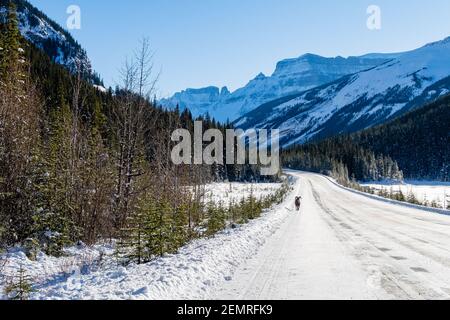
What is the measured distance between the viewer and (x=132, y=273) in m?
7.61

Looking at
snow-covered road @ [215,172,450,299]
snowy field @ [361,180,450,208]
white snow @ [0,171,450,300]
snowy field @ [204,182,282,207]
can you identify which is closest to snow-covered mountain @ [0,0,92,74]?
snowy field @ [204,182,282,207]

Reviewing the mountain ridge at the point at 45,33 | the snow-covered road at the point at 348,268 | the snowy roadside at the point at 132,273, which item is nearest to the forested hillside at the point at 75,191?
the snowy roadside at the point at 132,273

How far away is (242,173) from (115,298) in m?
92.6

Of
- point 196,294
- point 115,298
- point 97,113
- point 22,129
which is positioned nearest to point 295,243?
point 196,294

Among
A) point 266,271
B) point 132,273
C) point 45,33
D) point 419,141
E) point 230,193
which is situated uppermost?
point 45,33

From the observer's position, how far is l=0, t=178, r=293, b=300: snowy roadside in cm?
625

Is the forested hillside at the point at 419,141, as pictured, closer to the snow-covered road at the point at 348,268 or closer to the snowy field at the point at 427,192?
the snowy field at the point at 427,192

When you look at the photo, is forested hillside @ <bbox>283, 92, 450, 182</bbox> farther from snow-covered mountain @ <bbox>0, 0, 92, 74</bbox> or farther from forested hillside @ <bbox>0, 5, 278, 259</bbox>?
snow-covered mountain @ <bbox>0, 0, 92, 74</bbox>

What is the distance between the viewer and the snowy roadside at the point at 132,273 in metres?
6.25

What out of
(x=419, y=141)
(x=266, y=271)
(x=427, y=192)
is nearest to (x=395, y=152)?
(x=419, y=141)

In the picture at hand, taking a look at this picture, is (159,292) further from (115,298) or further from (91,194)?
(91,194)

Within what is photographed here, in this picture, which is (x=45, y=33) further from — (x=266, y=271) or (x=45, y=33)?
(x=266, y=271)

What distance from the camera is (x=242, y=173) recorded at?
9825 centimetres

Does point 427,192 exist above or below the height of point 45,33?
below
